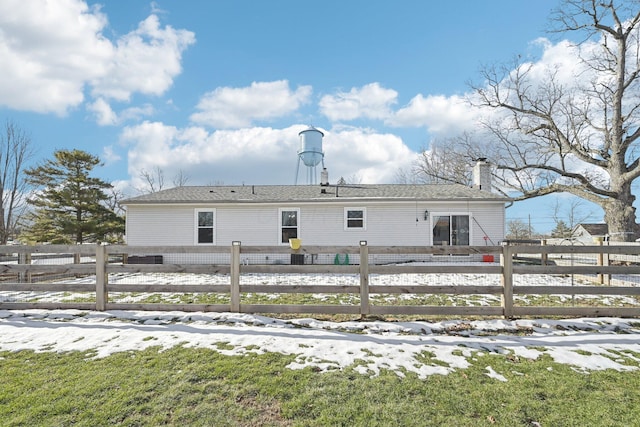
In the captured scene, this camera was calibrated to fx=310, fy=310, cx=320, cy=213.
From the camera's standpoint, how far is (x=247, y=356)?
3.57m

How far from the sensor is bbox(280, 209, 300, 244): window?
1316 centimetres

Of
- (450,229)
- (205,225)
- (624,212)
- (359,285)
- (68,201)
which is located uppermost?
(68,201)

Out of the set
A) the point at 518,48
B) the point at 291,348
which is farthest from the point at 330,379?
the point at 518,48

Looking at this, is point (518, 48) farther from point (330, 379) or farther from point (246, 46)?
point (330, 379)

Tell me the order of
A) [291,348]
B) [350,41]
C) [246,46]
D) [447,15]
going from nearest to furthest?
[291,348], [447,15], [246,46], [350,41]

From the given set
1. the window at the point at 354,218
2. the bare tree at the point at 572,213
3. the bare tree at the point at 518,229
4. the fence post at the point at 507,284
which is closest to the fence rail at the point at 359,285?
the fence post at the point at 507,284

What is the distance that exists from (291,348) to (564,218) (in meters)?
37.3

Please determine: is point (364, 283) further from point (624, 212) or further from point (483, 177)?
point (624, 212)

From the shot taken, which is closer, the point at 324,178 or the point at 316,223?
the point at 316,223

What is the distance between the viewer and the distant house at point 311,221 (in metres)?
12.9

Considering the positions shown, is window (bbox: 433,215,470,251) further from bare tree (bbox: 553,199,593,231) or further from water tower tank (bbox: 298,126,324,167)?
bare tree (bbox: 553,199,593,231)

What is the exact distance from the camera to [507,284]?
5.02 metres

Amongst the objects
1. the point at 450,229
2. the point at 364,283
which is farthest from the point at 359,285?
the point at 450,229

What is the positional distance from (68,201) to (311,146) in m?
15.1
